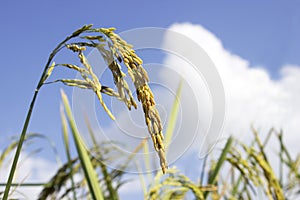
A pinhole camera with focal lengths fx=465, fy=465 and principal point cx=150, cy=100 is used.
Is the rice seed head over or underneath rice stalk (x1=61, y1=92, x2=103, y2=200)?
underneath

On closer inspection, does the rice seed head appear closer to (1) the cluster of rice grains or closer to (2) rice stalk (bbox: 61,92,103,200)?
(1) the cluster of rice grains

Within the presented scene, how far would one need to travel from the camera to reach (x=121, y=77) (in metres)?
0.66

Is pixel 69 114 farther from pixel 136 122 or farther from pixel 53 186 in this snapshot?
pixel 136 122

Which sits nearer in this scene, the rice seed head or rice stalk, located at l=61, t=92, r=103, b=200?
the rice seed head

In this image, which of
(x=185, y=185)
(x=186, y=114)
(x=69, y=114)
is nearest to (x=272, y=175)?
(x=185, y=185)

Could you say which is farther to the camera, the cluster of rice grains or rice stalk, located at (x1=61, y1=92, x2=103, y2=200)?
rice stalk, located at (x1=61, y1=92, x2=103, y2=200)

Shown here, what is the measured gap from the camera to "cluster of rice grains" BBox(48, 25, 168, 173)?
615mm

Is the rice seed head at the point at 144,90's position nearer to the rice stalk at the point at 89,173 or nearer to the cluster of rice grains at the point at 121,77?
the cluster of rice grains at the point at 121,77

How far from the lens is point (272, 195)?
1550 millimetres

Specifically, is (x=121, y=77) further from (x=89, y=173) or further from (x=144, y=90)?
(x=89, y=173)

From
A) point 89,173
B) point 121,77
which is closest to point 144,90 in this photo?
point 121,77

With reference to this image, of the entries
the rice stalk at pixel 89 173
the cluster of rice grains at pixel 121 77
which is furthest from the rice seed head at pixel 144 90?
the rice stalk at pixel 89 173

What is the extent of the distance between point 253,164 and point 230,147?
0.10 metres

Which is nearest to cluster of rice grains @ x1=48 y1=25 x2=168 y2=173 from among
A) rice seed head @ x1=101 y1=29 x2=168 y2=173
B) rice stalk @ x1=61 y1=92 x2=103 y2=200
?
rice seed head @ x1=101 y1=29 x2=168 y2=173
